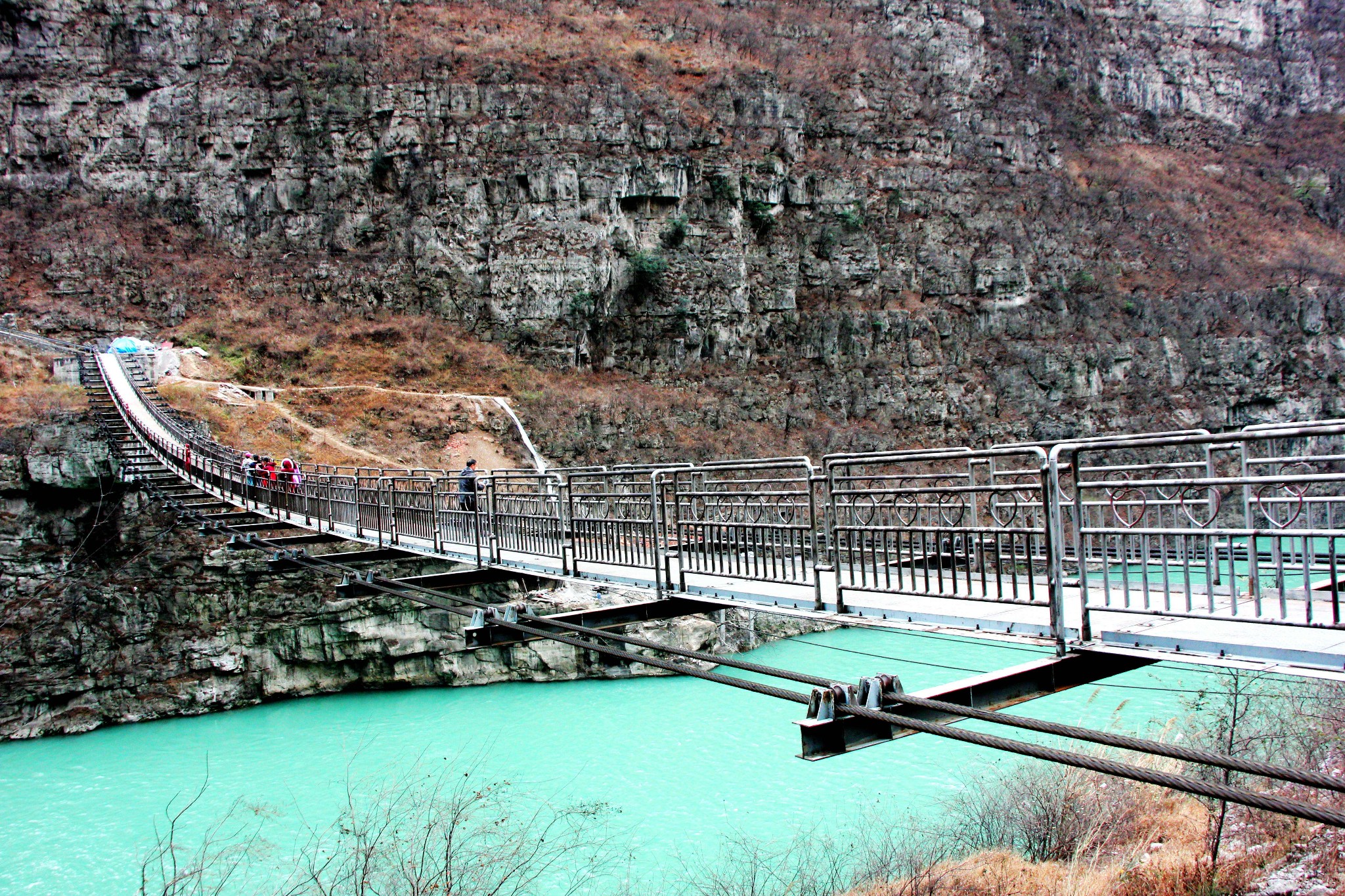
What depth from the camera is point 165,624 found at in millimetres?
25766

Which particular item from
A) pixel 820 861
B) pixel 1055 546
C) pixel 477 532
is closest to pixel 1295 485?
pixel 1055 546

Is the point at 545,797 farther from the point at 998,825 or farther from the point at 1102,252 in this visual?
the point at 1102,252

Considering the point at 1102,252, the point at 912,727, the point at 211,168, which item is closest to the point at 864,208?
the point at 1102,252

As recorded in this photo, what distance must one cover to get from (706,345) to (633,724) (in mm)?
28154

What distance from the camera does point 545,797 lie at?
1888 centimetres

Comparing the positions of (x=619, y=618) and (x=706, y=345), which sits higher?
(x=706, y=345)

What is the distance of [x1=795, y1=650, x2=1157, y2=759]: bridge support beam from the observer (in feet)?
15.6

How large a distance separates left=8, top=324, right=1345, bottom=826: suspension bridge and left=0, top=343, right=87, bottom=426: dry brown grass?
679 inches

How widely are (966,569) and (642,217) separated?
147 ft

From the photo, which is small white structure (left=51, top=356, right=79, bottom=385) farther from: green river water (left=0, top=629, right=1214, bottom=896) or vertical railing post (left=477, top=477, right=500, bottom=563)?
vertical railing post (left=477, top=477, right=500, bottom=563)

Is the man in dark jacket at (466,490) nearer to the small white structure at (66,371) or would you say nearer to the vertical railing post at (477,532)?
the vertical railing post at (477,532)

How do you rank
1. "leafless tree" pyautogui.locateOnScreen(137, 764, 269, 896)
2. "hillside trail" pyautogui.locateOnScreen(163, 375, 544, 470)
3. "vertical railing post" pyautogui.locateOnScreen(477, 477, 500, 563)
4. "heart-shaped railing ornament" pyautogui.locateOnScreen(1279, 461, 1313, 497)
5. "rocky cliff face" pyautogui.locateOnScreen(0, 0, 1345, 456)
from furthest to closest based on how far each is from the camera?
"rocky cliff face" pyautogui.locateOnScreen(0, 0, 1345, 456), "hillside trail" pyautogui.locateOnScreen(163, 375, 544, 470), "leafless tree" pyautogui.locateOnScreen(137, 764, 269, 896), "vertical railing post" pyautogui.locateOnScreen(477, 477, 500, 563), "heart-shaped railing ornament" pyautogui.locateOnScreen(1279, 461, 1313, 497)

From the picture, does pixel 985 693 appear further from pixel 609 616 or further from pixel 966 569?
pixel 609 616

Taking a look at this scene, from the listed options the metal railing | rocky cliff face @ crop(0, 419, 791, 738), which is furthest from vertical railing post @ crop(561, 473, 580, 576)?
rocky cliff face @ crop(0, 419, 791, 738)
